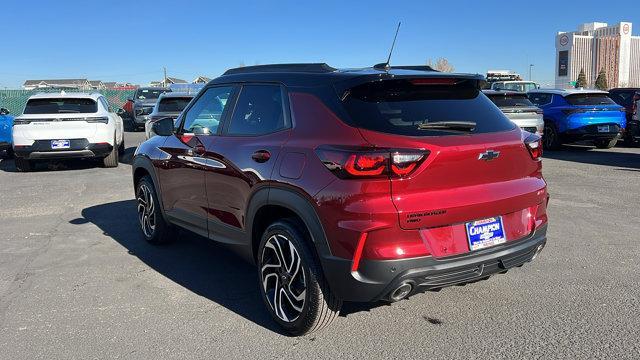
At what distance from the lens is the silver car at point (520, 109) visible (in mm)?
12523

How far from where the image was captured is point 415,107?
135 inches

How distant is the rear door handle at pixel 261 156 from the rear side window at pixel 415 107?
662mm

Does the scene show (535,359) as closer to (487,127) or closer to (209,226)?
(487,127)

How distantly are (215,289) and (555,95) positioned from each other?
1249 centimetres

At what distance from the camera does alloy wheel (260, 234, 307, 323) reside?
347cm

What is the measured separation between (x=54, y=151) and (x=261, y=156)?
8776mm

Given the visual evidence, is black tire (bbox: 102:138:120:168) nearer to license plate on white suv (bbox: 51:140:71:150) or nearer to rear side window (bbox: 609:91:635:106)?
license plate on white suv (bbox: 51:140:71:150)

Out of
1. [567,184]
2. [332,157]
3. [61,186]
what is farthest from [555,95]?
[332,157]

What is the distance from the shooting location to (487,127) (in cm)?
351

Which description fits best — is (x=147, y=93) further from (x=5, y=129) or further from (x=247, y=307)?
(x=247, y=307)

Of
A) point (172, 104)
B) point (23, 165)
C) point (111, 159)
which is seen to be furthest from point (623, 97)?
point (23, 165)

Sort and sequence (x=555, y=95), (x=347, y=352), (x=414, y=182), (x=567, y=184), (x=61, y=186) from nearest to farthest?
1. (x=414, y=182)
2. (x=347, y=352)
3. (x=567, y=184)
4. (x=61, y=186)
5. (x=555, y=95)

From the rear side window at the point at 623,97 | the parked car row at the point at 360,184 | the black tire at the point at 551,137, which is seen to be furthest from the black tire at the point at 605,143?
the parked car row at the point at 360,184

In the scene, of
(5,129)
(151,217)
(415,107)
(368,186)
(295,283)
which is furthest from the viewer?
(5,129)
